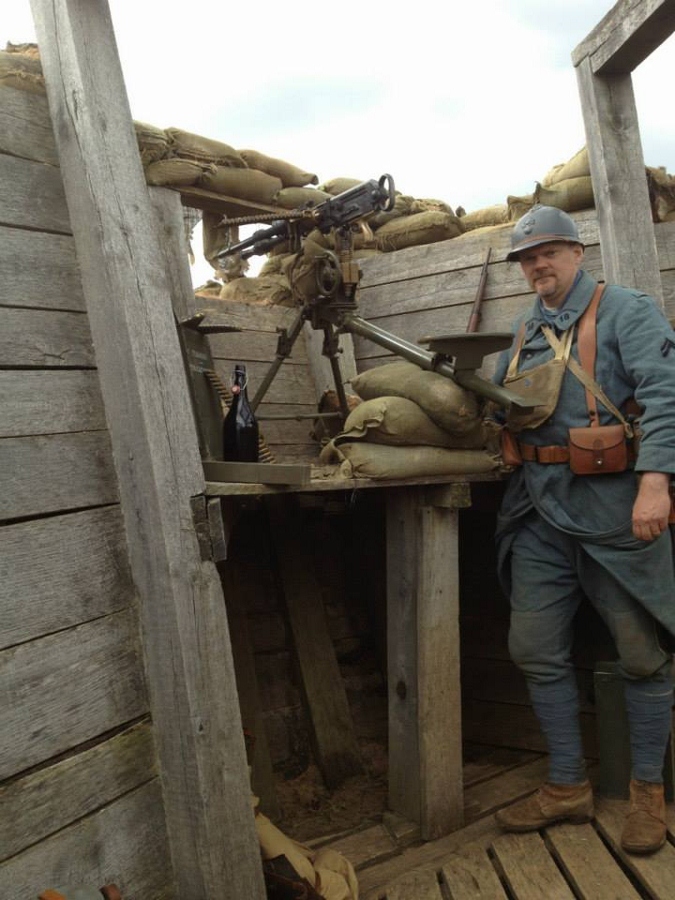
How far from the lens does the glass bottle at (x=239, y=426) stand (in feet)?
8.00

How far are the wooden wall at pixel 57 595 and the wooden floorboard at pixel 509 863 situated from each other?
0.93 metres

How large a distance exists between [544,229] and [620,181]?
0.82 metres

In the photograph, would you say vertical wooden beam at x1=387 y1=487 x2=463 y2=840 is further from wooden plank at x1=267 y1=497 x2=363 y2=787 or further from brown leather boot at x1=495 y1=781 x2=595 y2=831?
wooden plank at x1=267 y1=497 x2=363 y2=787

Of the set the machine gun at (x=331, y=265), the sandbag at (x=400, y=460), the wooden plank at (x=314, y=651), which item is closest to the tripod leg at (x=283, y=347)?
the machine gun at (x=331, y=265)

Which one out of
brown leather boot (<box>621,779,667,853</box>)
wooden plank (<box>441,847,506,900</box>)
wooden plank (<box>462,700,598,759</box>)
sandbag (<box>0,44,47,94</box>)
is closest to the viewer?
sandbag (<box>0,44,47,94</box>)

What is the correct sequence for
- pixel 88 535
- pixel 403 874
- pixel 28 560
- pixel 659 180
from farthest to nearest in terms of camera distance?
pixel 659 180
pixel 403 874
pixel 88 535
pixel 28 560

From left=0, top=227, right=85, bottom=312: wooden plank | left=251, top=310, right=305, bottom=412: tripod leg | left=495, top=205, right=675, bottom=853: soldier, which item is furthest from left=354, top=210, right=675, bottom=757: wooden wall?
left=0, top=227, right=85, bottom=312: wooden plank

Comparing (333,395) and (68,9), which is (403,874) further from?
(68,9)

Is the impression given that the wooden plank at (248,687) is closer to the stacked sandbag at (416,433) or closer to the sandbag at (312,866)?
the sandbag at (312,866)

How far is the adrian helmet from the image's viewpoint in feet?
9.21

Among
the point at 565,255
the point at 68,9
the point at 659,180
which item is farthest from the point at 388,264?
the point at 68,9

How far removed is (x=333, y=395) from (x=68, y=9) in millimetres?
2186

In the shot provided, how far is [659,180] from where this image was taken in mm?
3779

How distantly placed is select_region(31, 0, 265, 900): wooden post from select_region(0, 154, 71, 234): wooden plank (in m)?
0.04
